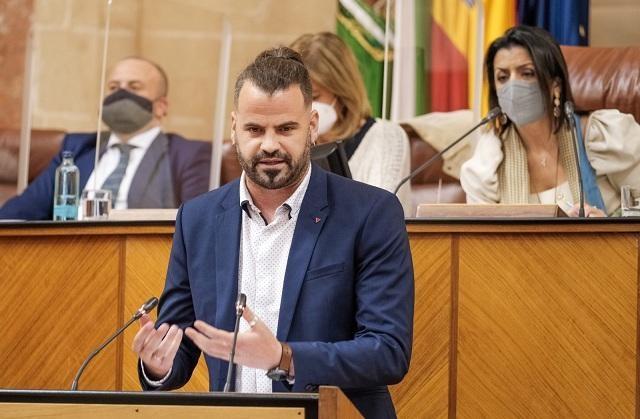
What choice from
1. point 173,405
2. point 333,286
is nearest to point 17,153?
point 333,286

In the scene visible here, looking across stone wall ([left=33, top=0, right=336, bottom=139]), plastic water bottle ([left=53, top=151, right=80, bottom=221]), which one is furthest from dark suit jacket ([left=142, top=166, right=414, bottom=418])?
stone wall ([left=33, top=0, right=336, bottom=139])

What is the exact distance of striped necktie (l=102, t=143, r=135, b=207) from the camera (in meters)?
5.26

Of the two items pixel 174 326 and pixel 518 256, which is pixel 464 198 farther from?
pixel 174 326

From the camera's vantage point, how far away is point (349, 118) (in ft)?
15.7

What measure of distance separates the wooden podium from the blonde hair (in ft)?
8.96

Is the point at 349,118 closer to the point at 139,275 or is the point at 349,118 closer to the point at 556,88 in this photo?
the point at 556,88

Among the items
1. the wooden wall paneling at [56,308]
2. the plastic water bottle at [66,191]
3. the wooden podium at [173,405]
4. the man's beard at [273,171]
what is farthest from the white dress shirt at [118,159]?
the wooden podium at [173,405]

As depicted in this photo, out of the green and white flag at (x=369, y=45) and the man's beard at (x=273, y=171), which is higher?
the green and white flag at (x=369, y=45)

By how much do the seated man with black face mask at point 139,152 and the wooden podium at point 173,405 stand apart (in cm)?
315

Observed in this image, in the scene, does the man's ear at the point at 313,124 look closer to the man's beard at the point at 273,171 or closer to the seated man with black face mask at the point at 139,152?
→ the man's beard at the point at 273,171

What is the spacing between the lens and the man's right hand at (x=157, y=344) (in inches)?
96.0

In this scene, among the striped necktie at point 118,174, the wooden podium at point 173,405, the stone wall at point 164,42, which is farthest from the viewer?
the stone wall at point 164,42

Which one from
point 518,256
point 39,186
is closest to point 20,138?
point 39,186

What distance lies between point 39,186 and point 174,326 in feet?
9.27
